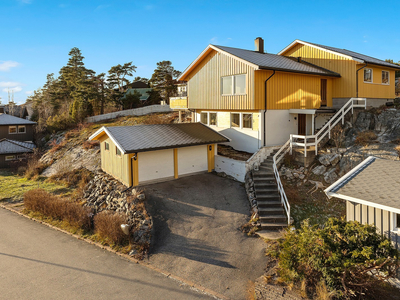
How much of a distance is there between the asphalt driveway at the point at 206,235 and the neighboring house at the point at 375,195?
361cm

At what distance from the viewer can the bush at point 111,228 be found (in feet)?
40.8

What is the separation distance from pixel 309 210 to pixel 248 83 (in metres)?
8.68

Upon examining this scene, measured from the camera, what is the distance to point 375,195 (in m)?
8.62

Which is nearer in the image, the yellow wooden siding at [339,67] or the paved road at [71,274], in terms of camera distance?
the paved road at [71,274]

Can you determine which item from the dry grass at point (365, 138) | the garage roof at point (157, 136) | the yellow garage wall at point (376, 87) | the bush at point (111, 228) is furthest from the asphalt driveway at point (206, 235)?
the yellow garage wall at point (376, 87)

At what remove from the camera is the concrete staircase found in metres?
13.2

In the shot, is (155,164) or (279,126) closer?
(155,164)

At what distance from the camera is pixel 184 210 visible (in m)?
14.2

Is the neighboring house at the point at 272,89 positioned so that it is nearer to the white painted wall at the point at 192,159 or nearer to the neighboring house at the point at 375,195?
the white painted wall at the point at 192,159

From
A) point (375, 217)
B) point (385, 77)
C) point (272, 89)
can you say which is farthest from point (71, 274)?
point (385, 77)

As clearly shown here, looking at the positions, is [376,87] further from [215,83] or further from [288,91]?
[215,83]

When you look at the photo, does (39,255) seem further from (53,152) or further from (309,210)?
(53,152)

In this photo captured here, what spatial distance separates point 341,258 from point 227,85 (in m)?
14.9

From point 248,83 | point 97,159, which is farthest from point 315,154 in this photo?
point 97,159
